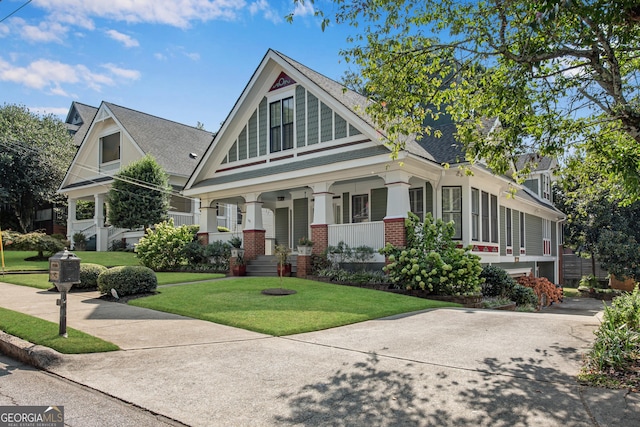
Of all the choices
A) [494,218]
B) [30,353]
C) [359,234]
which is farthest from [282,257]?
[494,218]

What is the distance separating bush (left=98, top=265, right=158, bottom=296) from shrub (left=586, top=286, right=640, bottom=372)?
994 centimetres

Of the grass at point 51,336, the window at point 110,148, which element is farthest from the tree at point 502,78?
the window at point 110,148

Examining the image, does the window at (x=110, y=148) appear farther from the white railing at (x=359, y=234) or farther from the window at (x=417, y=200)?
the window at (x=417, y=200)

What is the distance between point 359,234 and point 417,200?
2648mm

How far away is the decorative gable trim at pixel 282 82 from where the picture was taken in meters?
17.5

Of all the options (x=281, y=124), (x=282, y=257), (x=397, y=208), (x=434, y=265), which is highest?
(x=281, y=124)

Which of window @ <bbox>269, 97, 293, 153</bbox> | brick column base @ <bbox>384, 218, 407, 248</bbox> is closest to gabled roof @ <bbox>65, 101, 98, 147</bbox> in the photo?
window @ <bbox>269, 97, 293, 153</bbox>

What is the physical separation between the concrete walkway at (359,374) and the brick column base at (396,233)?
5.69m

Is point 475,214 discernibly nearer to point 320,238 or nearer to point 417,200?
point 417,200

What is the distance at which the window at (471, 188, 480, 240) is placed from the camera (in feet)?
53.1

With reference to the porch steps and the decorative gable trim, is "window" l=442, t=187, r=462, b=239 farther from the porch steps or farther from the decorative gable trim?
the decorative gable trim

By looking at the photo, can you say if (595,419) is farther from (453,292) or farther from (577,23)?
(453,292)

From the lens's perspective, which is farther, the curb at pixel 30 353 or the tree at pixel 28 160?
the tree at pixel 28 160

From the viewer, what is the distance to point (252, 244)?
18.1 metres
